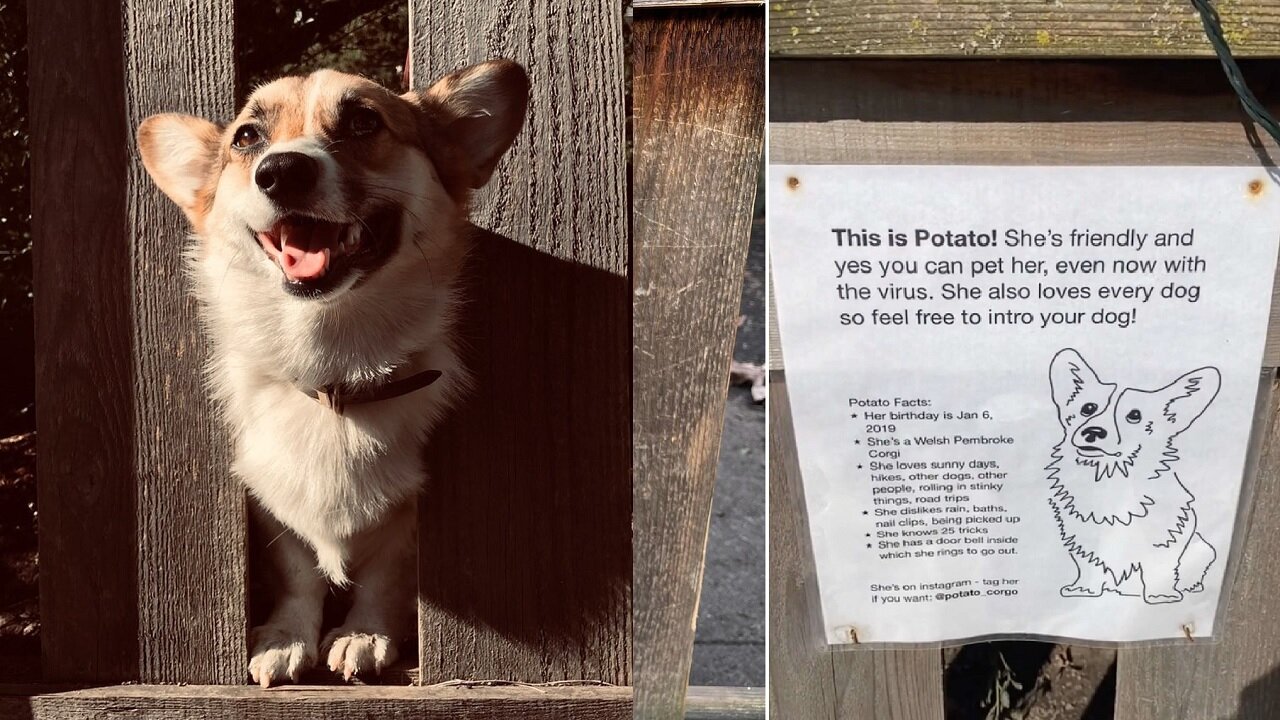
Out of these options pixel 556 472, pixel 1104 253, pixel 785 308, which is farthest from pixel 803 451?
pixel 1104 253

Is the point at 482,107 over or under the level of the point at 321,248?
over

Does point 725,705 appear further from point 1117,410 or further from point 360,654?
point 1117,410

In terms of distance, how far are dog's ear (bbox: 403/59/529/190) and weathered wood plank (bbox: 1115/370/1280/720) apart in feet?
3.75

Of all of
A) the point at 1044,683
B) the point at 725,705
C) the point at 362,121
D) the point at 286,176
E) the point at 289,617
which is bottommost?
the point at 1044,683

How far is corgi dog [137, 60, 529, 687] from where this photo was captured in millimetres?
1406

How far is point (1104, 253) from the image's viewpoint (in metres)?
1.35

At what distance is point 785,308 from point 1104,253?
16.5 inches

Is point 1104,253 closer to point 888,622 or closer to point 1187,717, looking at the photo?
point 888,622

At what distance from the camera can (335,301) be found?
145 centimetres

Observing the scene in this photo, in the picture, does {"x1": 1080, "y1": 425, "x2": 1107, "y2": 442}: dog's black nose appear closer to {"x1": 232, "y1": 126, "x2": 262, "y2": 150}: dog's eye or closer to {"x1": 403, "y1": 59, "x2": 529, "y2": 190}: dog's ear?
{"x1": 403, "y1": 59, "x2": 529, "y2": 190}: dog's ear

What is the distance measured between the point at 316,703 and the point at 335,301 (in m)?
0.58

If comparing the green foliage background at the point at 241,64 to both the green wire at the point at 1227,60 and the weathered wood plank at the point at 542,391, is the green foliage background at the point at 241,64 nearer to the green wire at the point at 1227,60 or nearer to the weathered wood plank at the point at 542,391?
the weathered wood plank at the point at 542,391

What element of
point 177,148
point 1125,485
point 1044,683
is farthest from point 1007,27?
point 1044,683

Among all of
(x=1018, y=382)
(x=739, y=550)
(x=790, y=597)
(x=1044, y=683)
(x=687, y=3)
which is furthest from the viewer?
(x=739, y=550)
